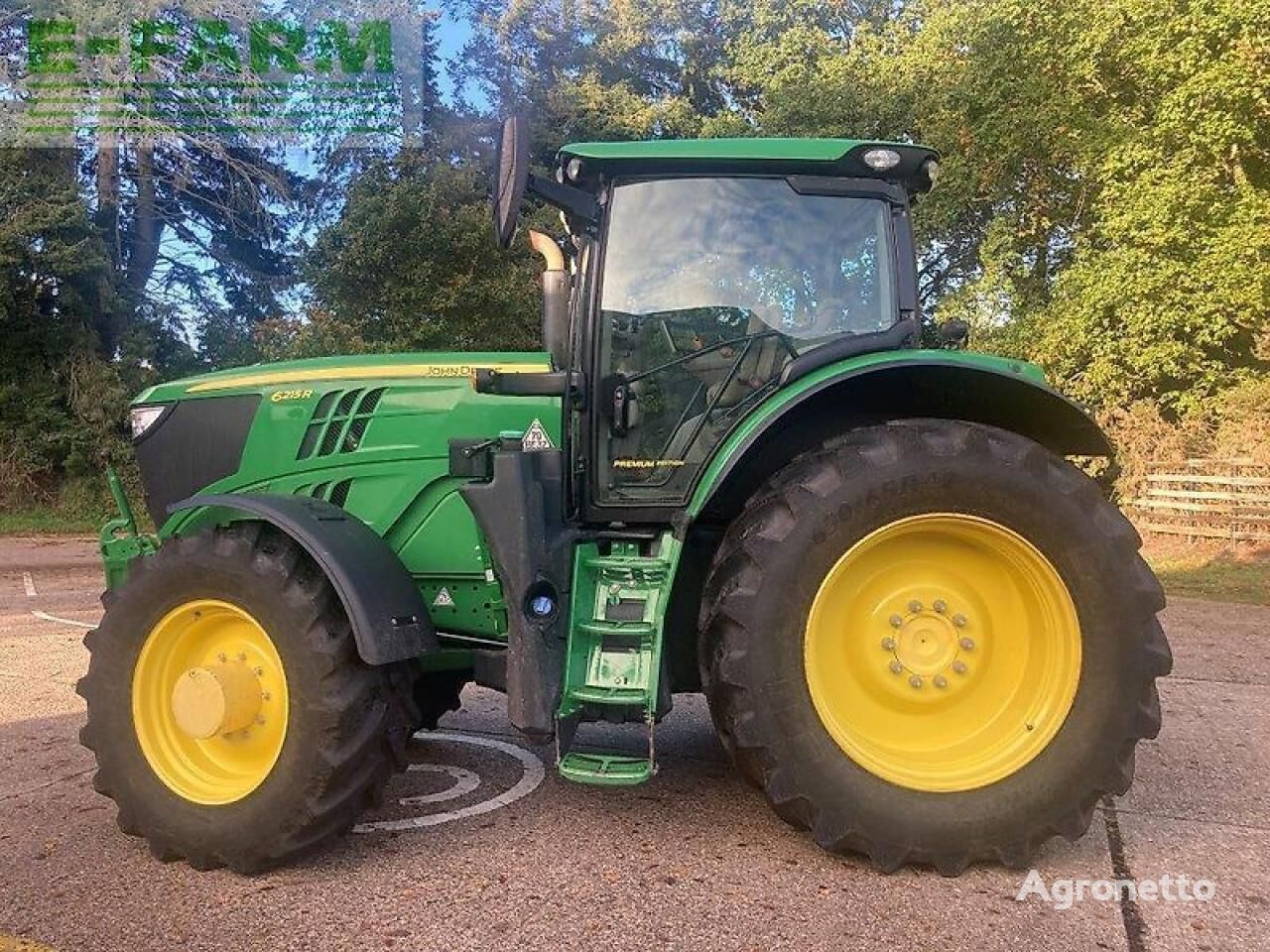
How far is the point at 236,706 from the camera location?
292 cm

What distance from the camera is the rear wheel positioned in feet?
9.11

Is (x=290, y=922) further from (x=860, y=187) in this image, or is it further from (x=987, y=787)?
(x=860, y=187)

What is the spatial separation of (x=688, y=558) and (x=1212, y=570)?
10532mm

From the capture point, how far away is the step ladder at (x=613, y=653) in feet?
9.36

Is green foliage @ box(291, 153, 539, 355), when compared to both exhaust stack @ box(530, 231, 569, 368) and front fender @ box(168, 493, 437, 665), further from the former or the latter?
front fender @ box(168, 493, 437, 665)

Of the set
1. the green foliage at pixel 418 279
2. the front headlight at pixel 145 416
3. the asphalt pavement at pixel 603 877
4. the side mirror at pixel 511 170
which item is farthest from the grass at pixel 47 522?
the side mirror at pixel 511 170

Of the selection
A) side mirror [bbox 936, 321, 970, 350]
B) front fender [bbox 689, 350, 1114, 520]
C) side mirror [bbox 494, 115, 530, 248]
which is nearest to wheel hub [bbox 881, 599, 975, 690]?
front fender [bbox 689, 350, 1114, 520]

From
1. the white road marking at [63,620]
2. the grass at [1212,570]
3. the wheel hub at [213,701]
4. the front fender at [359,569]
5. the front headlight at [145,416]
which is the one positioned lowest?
the grass at [1212,570]

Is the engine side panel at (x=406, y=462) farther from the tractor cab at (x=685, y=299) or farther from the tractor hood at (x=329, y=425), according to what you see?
the tractor cab at (x=685, y=299)

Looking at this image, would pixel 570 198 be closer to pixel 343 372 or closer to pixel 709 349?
pixel 709 349

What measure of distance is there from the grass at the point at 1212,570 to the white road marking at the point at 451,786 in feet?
27.7

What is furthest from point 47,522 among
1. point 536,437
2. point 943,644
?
point 943,644

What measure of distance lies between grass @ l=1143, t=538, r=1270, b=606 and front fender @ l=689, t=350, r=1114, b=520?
7762mm

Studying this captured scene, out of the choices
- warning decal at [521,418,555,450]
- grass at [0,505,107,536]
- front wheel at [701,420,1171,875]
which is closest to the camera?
front wheel at [701,420,1171,875]
